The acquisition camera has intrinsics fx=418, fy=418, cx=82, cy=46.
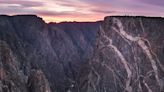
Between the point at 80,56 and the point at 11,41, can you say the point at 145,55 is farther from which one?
the point at 80,56

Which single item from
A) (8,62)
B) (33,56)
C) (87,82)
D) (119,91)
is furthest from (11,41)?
(8,62)

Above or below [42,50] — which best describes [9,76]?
above

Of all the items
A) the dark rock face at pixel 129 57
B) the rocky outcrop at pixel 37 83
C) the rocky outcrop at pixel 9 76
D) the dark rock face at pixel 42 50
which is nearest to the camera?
the rocky outcrop at pixel 9 76

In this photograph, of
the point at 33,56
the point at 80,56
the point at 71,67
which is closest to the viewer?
the point at 33,56

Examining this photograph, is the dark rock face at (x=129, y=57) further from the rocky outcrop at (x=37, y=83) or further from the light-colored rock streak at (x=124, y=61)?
the rocky outcrop at (x=37, y=83)

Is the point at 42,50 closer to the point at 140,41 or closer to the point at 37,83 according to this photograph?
the point at 140,41

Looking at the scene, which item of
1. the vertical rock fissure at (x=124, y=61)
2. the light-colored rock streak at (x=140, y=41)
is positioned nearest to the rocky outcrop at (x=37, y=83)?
the vertical rock fissure at (x=124, y=61)

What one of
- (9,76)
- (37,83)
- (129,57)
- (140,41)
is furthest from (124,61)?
(9,76)

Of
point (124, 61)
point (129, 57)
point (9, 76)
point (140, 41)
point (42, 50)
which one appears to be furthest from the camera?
point (42, 50)
